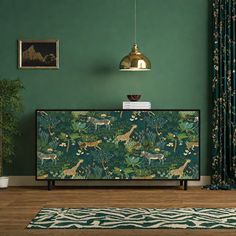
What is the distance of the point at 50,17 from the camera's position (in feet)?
22.9

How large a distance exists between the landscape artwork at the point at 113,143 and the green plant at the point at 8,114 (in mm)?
375

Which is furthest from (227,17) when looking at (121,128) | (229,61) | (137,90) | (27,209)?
(27,209)

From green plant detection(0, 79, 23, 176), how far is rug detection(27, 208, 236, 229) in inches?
68.6

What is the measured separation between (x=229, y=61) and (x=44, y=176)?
260cm

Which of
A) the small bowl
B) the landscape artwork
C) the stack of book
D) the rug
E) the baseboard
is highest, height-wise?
the small bowl

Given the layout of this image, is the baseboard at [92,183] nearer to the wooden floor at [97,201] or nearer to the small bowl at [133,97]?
the wooden floor at [97,201]

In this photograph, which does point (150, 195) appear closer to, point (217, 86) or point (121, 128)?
point (121, 128)

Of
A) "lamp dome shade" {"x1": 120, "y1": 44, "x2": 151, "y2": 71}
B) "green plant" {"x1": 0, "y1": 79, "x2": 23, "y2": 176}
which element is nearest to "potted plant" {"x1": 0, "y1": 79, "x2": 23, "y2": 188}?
"green plant" {"x1": 0, "y1": 79, "x2": 23, "y2": 176}

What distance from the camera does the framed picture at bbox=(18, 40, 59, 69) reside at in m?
6.97

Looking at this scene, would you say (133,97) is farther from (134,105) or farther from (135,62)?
(135,62)

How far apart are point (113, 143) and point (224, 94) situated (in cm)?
149

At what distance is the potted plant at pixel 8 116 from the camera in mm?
6590

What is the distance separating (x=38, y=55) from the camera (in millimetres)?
6988

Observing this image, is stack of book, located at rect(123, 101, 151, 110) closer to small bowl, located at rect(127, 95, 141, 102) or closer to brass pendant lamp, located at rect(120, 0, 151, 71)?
small bowl, located at rect(127, 95, 141, 102)
